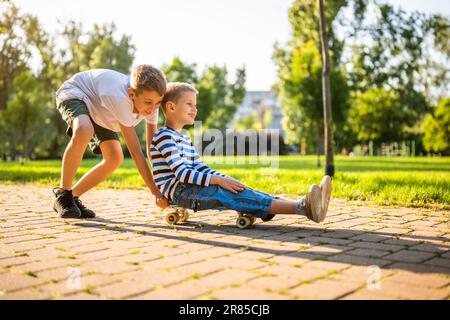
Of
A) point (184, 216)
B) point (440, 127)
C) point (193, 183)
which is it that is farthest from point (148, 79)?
point (440, 127)

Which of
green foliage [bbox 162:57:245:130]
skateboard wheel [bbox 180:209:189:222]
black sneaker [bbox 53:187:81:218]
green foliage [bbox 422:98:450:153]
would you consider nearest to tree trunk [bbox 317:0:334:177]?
skateboard wheel [bbox 180:209:189:222]

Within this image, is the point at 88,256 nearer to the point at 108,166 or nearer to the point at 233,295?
the point at 233,295

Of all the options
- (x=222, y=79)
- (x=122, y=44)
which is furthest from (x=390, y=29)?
(x=222, y=79)

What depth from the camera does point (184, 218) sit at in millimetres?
3898

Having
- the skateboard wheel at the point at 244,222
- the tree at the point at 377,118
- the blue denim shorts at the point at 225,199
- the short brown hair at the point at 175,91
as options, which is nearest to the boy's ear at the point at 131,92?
the short brown hair at the point at 175,91

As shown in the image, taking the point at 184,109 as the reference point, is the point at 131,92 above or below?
above

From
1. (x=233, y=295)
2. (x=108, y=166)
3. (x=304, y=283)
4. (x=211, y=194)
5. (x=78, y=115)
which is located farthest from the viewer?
(x=108, y=166)

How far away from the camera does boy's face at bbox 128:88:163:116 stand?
12.2 feet

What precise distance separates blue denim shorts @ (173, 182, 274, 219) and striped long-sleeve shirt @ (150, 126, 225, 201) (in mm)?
78

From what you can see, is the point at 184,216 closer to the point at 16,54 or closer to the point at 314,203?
the point at 314,203

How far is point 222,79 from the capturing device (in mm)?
49250

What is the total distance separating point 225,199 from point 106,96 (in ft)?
4.41

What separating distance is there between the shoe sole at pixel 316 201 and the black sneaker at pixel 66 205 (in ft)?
6.44
